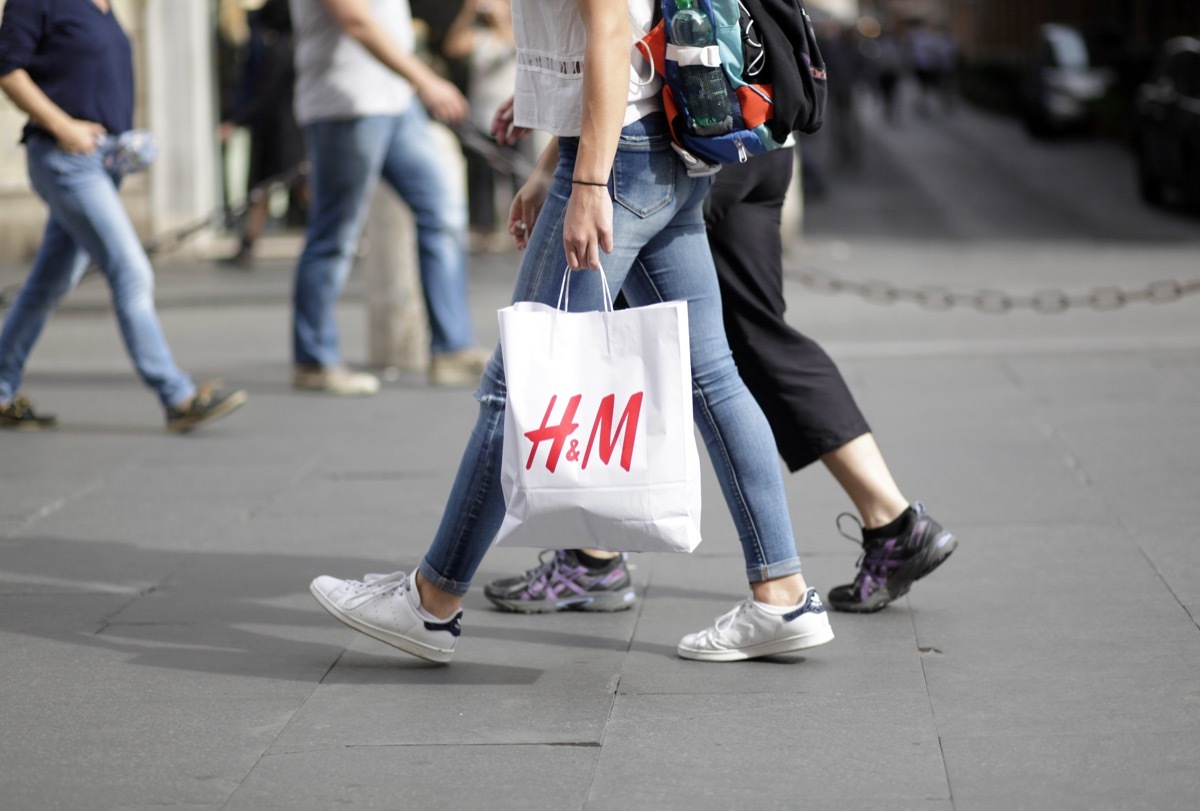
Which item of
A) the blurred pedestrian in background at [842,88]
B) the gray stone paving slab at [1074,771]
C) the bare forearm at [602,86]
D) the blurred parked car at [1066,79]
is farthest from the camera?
the blurred parked car at [1066,79]

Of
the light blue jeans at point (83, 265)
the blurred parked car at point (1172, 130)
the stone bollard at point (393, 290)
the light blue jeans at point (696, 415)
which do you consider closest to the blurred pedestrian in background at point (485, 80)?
the stone bollard at point (393, 290)

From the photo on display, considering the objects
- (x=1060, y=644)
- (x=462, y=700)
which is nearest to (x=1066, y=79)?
(x=1060, y=644)

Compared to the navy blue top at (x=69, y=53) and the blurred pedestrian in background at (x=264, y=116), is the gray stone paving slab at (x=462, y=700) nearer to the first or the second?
the navy blue top at (x=69, y=53)

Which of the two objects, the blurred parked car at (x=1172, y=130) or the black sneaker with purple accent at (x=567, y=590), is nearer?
the black sneaker with purple accent at (x=567, y=590)

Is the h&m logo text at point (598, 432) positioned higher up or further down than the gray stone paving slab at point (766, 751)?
higher up

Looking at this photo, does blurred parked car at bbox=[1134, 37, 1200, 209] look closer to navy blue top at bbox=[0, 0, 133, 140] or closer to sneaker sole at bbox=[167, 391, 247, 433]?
sneaker sole at bbox=[167, 391, 247, 433]

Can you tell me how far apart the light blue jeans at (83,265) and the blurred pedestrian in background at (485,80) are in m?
4.72

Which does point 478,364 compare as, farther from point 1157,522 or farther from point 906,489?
point 1157,522

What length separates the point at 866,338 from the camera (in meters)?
8.82

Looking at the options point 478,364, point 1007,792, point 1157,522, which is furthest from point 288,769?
point 478,364

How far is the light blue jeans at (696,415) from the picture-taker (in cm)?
362

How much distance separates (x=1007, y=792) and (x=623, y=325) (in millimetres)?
1115

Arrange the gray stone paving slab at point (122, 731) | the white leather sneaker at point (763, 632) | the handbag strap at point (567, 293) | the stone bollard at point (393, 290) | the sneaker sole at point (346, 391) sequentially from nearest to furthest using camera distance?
the gray stone paving slab at point (122, 731)
the handbag strap at point (567, 293)
the white leather sneaker at point (763, 632)
the sneaker sole at point (346, 391)
the stone bollard at point (393, 290)

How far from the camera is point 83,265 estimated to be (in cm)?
686
